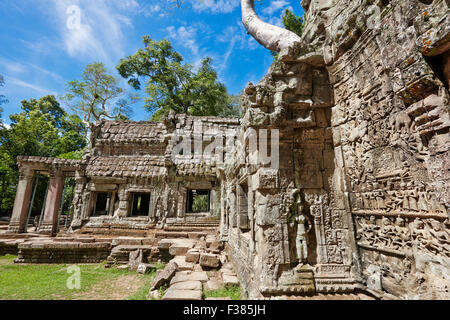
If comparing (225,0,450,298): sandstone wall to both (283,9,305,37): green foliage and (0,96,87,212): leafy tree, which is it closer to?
(283,9,305,37): green foliage

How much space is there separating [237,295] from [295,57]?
173 inches

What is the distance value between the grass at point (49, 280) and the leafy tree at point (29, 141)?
13108 millimetres

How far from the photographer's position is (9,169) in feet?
54.4

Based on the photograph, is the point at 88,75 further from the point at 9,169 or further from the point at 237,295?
the point at 237,295

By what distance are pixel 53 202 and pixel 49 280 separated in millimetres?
7112

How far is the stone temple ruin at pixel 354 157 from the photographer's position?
7.41 ft

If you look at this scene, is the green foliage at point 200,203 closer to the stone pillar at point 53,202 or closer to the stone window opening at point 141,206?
the stone window opening at point 141,206

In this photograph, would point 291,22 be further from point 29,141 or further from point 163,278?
point 29,141

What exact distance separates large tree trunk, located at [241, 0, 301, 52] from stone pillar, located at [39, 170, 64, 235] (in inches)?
465

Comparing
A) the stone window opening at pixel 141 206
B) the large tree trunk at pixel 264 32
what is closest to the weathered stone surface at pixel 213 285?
the large tree trunk at pixel 264 32

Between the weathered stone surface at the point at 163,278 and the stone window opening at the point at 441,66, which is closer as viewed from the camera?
the stone window opening at the point at 441,66

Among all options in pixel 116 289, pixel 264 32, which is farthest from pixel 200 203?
pixel 264 32
